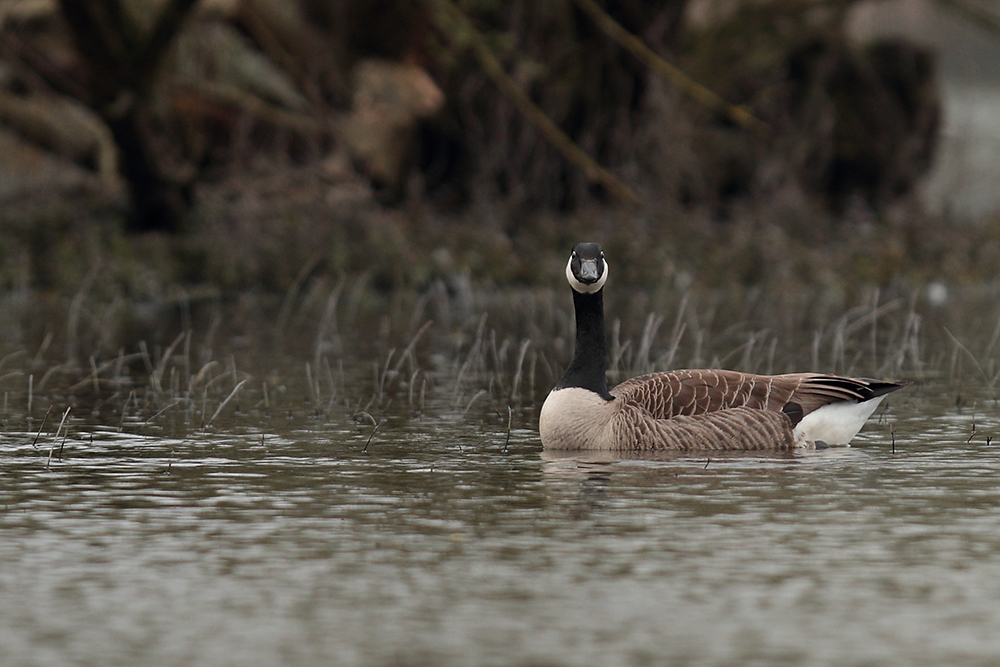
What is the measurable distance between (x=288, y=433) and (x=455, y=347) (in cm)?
802

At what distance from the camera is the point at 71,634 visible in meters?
7.86

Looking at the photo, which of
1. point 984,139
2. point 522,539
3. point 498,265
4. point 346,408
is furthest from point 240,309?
point 522,539

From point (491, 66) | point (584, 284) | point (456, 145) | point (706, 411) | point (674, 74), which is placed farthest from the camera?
point (456, 145)

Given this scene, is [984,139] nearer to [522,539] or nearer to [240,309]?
[240,309]

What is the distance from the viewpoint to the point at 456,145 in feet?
121

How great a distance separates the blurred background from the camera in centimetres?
2983

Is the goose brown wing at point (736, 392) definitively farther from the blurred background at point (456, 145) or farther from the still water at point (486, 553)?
the blurred background at point (456, 145)

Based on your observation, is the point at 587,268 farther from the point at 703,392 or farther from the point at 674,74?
the point at 674,74

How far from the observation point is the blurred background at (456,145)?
29828 millimetres

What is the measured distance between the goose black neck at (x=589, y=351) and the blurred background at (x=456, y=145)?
13.6 metres

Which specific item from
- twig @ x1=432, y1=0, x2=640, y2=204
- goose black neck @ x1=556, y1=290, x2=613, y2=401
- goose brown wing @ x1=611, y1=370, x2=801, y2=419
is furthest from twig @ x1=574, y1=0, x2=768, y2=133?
goose brown wing @ x1=611, y1=370, x2=801, y2=419

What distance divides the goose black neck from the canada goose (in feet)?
0.04

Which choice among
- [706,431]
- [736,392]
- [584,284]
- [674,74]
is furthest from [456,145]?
[706,431]

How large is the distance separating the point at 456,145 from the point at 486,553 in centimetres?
2765
